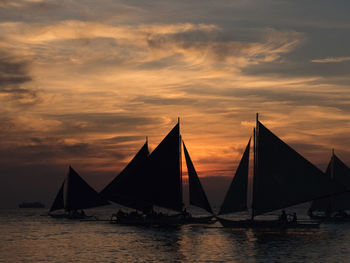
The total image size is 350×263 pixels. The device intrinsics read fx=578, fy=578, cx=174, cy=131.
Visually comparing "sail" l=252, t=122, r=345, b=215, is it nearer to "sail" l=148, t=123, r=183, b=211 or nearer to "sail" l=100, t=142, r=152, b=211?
"sail" l=148, t=123, r=183, b=211

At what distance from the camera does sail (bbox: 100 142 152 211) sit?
80688mm

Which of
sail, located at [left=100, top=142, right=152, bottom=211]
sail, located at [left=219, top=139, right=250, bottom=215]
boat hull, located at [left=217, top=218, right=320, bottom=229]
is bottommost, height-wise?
boat hull, located at [left=217, top=218, right=320, bottom=229]

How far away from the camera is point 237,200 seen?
6600 centimetres

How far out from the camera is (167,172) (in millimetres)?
75562

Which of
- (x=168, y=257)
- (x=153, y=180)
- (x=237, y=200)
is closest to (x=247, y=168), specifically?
(x=237, y=200)

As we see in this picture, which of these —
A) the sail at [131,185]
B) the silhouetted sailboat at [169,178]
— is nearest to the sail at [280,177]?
the silhouetted sailboat at [169,178]

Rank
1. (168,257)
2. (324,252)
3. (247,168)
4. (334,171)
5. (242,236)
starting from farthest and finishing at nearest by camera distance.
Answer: (334,171) → (242,236) → (247,168) → (324,252) → (168,257)

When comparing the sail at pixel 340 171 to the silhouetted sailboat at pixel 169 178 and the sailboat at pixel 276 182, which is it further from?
the sailboat at pixel 276 182

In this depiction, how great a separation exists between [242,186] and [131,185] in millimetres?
20956

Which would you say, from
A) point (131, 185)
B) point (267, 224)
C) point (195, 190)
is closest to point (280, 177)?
point (267, 224)

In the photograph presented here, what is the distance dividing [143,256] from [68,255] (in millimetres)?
7331

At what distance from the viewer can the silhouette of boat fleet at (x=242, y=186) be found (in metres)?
63.5

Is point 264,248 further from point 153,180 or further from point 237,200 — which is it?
point 153,180

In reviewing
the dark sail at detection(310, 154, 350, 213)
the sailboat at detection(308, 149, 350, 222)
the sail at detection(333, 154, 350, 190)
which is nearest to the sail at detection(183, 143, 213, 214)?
the sailboat at detection(308, 149, 350, 222)
